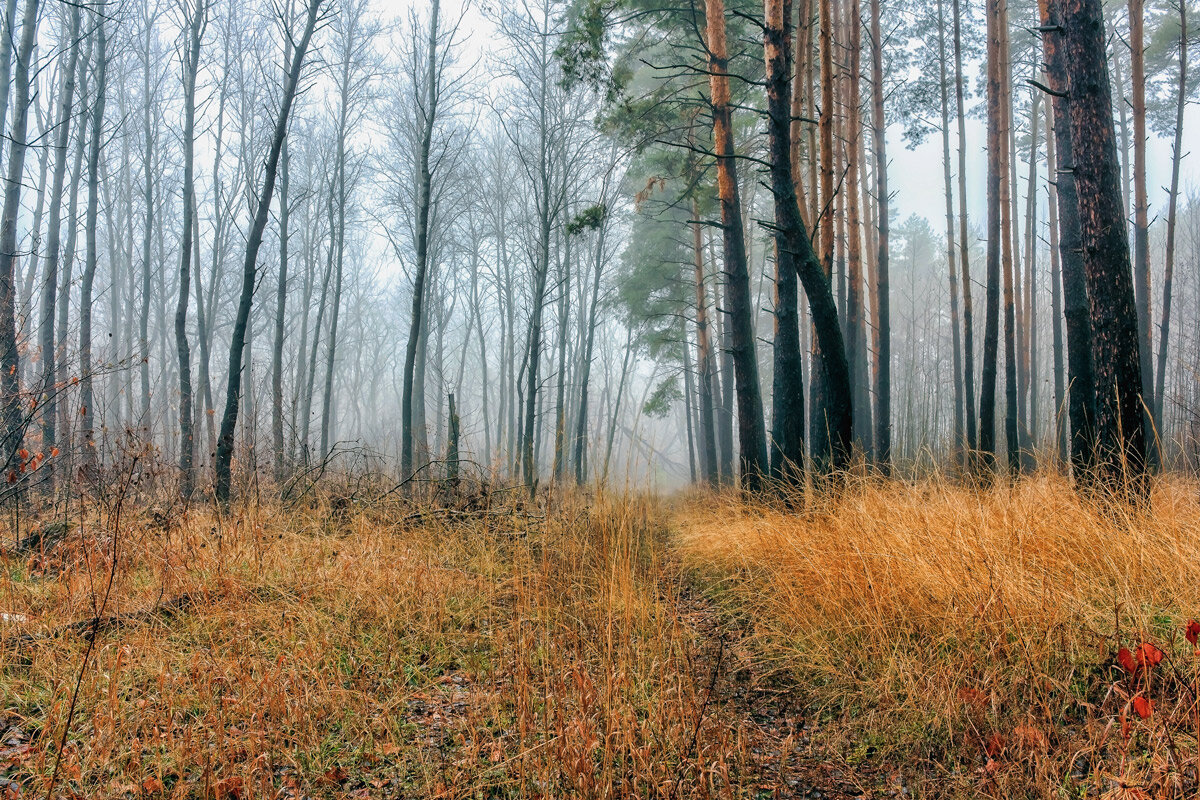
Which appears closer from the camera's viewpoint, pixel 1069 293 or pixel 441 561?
pixel 441 561

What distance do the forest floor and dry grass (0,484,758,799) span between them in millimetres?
14

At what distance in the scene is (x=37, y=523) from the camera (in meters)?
5.16

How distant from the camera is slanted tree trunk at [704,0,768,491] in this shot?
716 centimetres

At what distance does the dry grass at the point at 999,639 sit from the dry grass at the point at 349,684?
22.0 inches

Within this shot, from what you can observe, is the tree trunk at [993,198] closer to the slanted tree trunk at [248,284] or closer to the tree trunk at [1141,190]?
the tree trunk at [1141,190]

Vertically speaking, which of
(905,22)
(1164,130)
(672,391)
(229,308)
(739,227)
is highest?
(905,22)

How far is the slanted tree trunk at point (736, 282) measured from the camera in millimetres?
7156

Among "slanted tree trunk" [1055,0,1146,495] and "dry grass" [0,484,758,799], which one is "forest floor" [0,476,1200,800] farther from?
"slanted tree trunk" [1055,0,1146,495]

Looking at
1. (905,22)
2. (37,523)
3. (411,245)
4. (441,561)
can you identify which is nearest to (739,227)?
(441,561)

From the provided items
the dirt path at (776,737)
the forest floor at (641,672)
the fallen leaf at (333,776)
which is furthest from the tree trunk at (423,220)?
the fallen leaf at (333,776)

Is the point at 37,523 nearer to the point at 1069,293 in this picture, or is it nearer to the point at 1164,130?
the point at 1069,293

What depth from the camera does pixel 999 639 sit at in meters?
2.13

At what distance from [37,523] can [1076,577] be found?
7.28 m

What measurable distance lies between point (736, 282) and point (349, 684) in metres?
6.35
